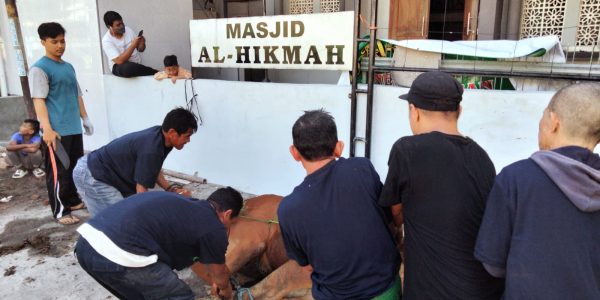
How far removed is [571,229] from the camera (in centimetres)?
→ 114

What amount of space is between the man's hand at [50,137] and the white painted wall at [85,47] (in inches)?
81.3

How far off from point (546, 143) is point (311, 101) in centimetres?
275

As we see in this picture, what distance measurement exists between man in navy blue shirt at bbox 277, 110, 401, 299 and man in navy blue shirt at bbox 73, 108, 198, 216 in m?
1.35

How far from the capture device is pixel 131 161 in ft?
9.44

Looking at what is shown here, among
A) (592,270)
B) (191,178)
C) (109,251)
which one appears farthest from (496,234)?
(191,178)

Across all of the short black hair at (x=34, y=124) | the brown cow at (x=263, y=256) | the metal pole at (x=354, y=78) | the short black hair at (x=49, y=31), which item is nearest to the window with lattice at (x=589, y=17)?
the metal pole at (x=354, y=78)

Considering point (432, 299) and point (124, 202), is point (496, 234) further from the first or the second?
point (124, 202)

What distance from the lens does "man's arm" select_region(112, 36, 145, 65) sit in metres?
5.02

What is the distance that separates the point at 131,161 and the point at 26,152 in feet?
11.6

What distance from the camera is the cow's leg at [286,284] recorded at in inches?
99.0

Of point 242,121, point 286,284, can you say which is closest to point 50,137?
point 242,121

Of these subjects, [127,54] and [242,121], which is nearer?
[242,121]

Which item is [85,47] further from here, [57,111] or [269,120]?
[269,120]

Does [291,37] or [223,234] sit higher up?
[291,37]
